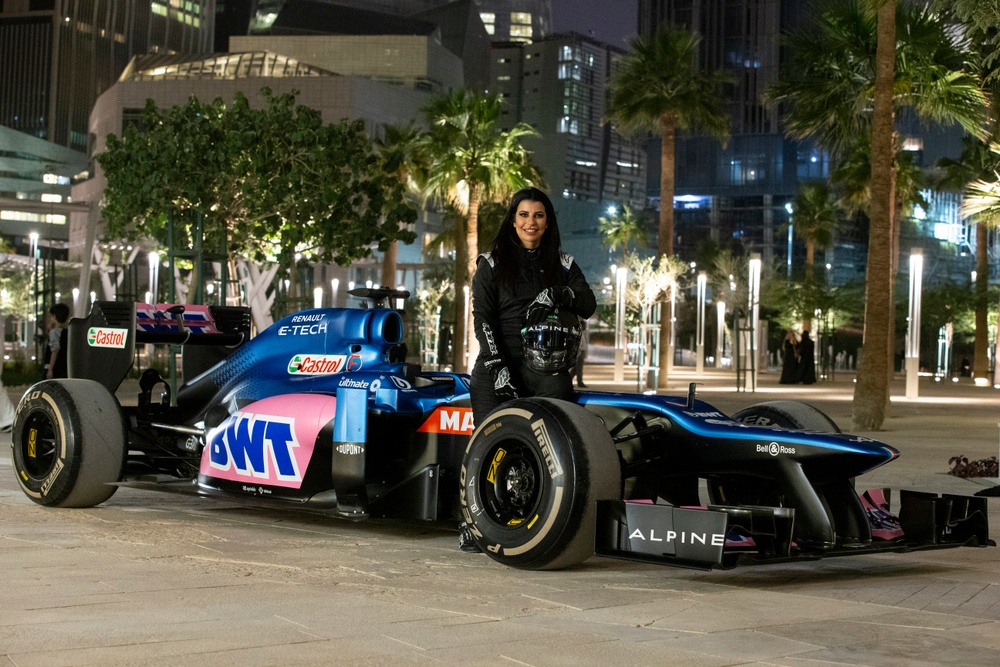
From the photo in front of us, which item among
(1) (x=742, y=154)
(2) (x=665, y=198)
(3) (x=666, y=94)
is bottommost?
(2) (x=665, y=198)

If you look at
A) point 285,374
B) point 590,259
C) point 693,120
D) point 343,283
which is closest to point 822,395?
point 693,120

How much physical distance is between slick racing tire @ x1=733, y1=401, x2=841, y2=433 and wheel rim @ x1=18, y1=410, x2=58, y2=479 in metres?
4.87

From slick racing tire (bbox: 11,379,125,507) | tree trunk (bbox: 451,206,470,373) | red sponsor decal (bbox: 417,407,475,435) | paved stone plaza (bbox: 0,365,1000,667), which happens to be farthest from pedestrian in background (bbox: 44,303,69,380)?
tree trunk (bbox: 451,206,470,373)

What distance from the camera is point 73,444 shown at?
9.02m

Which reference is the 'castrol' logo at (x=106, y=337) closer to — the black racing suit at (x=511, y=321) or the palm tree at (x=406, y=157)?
the black racing suit at (x=511, y=321)

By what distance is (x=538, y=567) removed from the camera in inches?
269

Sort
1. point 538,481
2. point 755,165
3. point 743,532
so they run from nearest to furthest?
point 743,532 → point 538,481 → point 755,165

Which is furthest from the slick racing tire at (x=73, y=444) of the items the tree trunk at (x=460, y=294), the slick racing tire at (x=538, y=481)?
the tree trunk at (x=460, y=294)

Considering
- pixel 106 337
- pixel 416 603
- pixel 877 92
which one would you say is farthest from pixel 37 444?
pixel 877 92

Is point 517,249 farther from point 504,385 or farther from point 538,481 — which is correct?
point 538,481

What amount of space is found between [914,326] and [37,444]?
2797cm

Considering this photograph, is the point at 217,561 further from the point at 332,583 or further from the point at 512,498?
the point at 512,498

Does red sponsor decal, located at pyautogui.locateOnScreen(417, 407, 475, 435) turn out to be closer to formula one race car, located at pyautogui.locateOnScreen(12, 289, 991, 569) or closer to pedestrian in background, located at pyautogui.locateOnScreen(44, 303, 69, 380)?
formula one race car, located at pyautogui.locateOnScreen(12, 289, 991, 569)

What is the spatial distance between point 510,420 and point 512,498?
43cm
